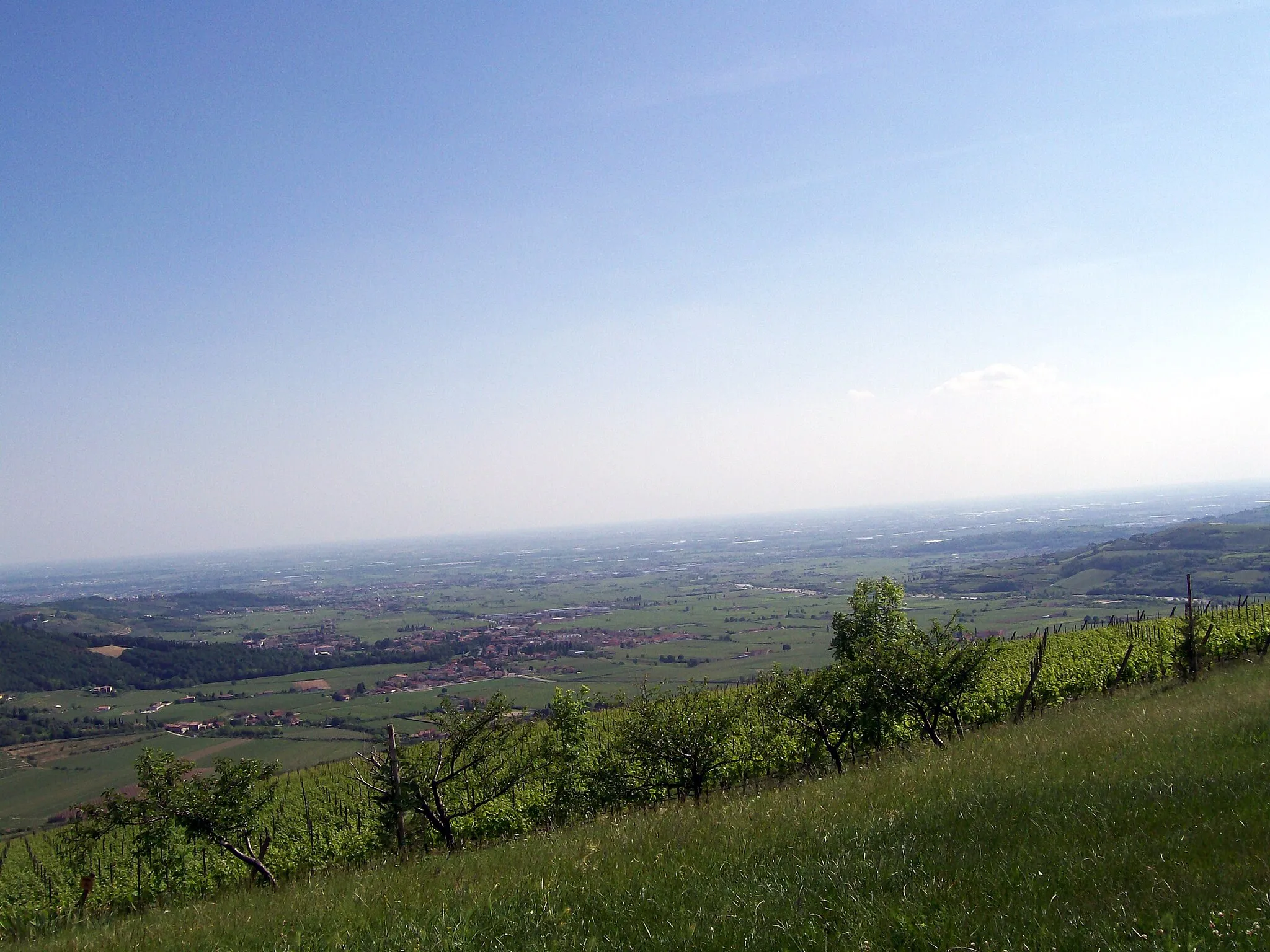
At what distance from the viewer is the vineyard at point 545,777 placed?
14.0m

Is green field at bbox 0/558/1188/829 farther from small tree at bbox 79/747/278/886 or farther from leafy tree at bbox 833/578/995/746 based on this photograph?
small tree at bbox 79/747/278/886

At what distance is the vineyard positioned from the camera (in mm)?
14016

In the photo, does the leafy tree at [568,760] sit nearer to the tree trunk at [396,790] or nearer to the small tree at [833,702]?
the tree trunk at [396,790]

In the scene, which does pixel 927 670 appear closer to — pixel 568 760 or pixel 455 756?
pixel 568 760

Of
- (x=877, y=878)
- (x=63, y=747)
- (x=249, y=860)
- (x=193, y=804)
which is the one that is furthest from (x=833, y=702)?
(x=63, y=747)

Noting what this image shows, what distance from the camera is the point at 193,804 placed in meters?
12.0

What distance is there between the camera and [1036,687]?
27672 millimetres

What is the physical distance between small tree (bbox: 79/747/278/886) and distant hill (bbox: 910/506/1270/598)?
130 m

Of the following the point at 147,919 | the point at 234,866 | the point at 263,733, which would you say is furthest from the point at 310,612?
the point at 147,919

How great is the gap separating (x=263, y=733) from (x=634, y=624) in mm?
77181

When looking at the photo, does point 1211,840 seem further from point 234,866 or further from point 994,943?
point 234,866

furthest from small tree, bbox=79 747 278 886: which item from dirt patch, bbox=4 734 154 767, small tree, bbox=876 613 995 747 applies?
dirt patch, bbox=4 734 154 767

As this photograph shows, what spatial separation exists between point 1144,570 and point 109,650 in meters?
206

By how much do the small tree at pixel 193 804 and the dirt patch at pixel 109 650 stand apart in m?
144
